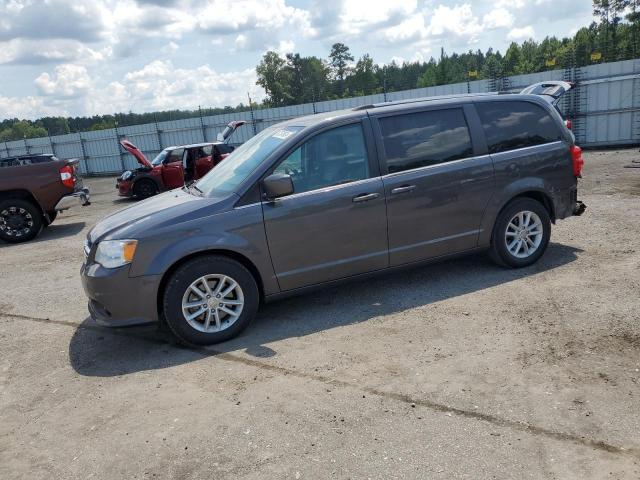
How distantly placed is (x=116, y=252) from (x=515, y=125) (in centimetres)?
419

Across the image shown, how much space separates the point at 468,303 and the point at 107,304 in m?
3.19

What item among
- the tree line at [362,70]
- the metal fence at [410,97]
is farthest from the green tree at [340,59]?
the metal fence at [410,97]

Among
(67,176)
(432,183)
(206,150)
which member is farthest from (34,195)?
(432,183)

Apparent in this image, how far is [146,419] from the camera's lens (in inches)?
137

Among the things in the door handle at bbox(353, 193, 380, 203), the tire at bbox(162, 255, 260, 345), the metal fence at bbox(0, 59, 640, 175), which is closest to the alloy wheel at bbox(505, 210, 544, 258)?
the door handle at bbox(353, 193, 380, 203)

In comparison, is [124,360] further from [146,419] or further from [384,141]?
[384,141]

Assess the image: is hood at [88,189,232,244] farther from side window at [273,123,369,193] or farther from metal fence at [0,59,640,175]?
metal fence at [0,59,640,175]

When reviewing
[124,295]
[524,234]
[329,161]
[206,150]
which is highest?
[329,161]

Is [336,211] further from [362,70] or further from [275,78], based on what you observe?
[362,70]

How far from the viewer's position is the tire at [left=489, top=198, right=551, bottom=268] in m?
5.63

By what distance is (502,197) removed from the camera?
5.55 meters

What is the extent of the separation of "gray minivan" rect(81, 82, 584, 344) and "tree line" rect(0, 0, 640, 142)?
15.4 metres

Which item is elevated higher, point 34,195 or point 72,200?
point 34,195

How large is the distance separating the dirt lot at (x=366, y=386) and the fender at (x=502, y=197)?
0.47 meters
